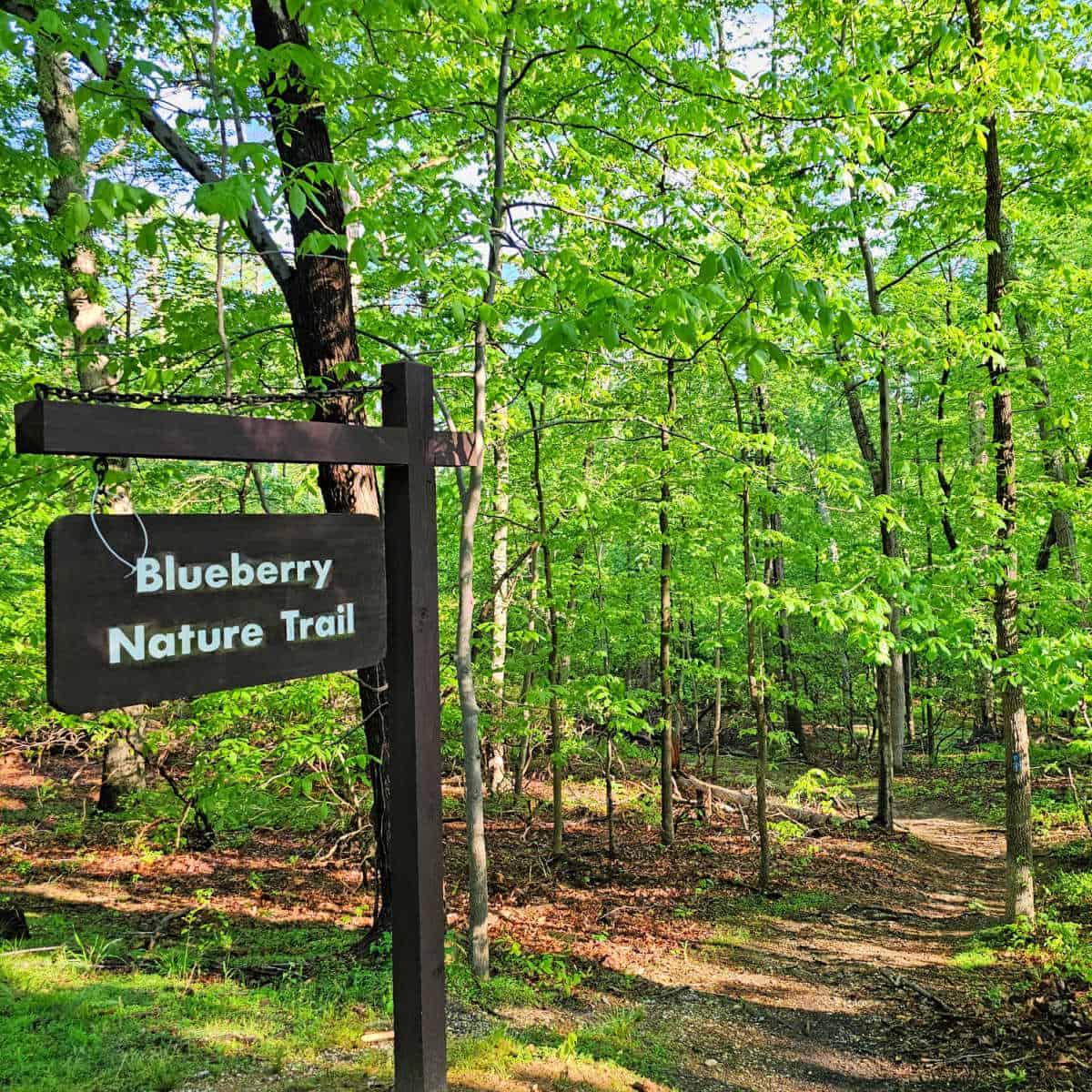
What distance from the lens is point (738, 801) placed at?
506 inches

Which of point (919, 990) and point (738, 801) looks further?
point (738, 801)

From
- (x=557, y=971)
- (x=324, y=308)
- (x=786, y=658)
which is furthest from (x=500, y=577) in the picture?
(x=786, y=658)

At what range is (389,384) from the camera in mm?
2486

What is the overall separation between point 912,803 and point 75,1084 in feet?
49.1

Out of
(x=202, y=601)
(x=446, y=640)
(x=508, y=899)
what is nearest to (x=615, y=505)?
(x=446, y=640)

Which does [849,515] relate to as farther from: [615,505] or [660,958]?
[660,958]

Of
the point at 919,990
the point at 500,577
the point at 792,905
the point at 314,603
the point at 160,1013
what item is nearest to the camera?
the point at 314,603

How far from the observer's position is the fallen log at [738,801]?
12516 millimetres

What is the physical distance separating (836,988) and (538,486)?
18.4 ft

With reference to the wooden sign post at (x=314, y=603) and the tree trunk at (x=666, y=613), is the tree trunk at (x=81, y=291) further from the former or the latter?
the tree trunk at (x=666, y=613)

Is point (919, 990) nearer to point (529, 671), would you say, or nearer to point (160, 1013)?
point (529, 671)

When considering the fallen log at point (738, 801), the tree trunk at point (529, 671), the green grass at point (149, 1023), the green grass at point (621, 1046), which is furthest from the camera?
the fallen log at point (738, 801)

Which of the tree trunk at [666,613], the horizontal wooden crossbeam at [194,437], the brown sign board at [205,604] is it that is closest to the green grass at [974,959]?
the tree trunk at [666,613]

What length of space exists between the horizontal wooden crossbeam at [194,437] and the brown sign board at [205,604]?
176 mm
